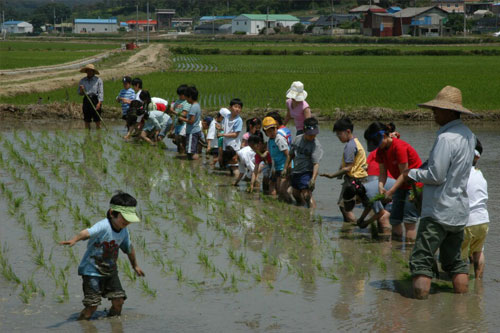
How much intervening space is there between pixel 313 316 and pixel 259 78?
2240cm

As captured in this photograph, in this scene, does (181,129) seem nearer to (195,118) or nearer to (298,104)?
(195,118)

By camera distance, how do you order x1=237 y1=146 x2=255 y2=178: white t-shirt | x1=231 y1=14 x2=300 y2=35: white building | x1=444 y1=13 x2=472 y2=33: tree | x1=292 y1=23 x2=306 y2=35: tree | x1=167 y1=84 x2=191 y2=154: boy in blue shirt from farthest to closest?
x1=231 y1=14 x2=300 y2=35: white building < x1=292 y1=23 x2=306 y2=35: tree < x1=444 y1=13 x2=472 y2=33: tree < x1=167 y1=84 x2=191 y2=154: boy in blue shirt < x1=237 y1=146 x2=255 y2=178: white t-shirt

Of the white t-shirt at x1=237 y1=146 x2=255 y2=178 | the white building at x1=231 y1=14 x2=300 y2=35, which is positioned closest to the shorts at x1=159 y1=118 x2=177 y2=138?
the white t-shirt at x1=237 y1=146 x2=255 y2=178

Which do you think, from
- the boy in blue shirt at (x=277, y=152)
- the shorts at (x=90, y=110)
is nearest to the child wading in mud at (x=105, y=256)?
the boy in blue shirt at (x=277, y=152)

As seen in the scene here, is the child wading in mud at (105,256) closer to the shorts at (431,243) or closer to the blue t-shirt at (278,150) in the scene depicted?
the shorts at (431,243)

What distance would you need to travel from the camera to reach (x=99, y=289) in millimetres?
4695

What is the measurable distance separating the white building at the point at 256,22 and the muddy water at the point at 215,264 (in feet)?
320

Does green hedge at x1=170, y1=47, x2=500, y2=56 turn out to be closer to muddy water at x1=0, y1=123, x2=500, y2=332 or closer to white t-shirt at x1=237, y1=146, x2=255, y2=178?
muddy water at x1=0, y1=123, x2=500, y2=332

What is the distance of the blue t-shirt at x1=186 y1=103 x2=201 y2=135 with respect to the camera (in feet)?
36.2

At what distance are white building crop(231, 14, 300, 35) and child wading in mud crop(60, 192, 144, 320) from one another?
4005 inches

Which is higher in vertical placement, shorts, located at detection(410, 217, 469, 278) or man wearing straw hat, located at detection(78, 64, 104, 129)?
man wearing straw hat, located at detection(78, 64, 104, 129)

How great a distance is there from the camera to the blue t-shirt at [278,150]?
858cm

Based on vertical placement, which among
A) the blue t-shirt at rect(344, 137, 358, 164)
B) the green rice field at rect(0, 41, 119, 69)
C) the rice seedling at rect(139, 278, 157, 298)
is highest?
the green rice field at rect(0, 41, 119, 69)

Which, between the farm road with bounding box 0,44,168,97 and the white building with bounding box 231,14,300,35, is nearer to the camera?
the farm road with bounding box 0,44,168,97
